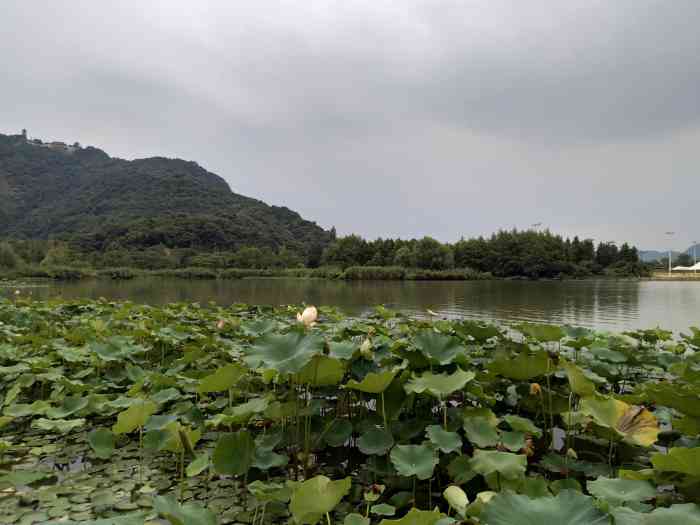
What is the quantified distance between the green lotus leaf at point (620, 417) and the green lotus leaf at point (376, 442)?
96cm

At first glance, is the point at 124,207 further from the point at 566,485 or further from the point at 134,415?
the point at 566,485

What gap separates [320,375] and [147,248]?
67921mm

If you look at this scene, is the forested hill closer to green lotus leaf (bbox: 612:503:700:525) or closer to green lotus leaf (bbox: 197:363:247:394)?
green lotus leaf (bbox: 197:363:247:394)

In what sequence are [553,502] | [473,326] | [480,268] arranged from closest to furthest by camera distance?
[553,502], [473,326], [480,268]

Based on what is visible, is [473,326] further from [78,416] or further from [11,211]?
[11,211]

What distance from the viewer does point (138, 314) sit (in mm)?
6668

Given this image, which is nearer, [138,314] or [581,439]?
[581,439]

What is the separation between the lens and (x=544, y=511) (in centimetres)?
125

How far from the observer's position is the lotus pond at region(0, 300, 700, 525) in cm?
170

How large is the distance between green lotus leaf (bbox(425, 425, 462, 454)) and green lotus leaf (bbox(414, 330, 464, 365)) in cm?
49

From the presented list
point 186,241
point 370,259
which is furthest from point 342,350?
point 186,241

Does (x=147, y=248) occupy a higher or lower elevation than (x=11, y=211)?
lower

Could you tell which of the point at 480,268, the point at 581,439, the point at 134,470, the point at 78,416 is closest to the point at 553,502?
the point at 581,439

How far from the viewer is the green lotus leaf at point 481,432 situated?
2289 mm
